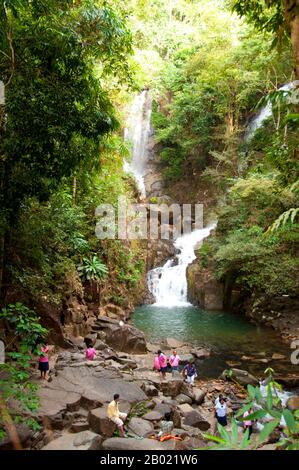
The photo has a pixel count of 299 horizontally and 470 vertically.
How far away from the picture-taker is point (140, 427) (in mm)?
6738

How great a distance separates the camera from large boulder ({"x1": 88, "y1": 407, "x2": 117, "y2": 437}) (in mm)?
6195

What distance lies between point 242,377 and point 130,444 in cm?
611

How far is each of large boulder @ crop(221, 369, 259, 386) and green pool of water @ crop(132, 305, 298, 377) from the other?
1.89 feet

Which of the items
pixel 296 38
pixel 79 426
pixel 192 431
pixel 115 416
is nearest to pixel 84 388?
pixel 79 426

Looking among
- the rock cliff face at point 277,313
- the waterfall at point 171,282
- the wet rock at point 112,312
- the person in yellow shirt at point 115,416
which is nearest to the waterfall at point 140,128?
the waterfall at point 171,282

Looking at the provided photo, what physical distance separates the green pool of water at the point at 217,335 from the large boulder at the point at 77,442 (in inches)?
257

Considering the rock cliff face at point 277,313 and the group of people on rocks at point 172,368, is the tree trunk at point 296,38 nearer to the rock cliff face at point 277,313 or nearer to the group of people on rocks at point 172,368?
the group of people on rocks at point 172,368

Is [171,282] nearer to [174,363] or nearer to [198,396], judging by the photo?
[174,363]

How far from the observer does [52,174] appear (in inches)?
278

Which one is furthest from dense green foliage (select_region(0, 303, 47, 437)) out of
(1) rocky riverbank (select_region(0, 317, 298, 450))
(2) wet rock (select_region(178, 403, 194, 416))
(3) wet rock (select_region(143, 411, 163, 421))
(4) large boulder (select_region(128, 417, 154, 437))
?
(2) wet rock (select_region(178, 403, 194, 416))

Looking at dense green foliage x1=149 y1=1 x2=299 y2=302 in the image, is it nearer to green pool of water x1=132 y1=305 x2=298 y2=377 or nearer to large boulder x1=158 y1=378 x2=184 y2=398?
green pool of water x1=132 y1=305 x2=298 y2=377

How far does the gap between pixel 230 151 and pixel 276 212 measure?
305 inches
